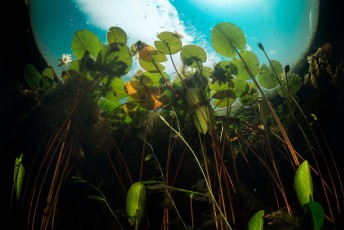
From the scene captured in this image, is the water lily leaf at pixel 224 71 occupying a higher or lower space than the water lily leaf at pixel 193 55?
lower

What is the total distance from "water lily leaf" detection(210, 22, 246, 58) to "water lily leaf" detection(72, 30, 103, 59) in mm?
1296

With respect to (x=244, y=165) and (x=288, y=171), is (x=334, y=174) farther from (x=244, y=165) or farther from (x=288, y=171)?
(x=244, y=165)

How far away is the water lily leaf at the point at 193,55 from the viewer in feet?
6.84

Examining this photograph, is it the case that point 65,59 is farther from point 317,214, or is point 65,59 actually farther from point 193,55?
point 317,214

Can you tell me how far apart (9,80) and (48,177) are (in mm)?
1334

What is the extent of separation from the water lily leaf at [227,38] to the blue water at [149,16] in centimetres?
34

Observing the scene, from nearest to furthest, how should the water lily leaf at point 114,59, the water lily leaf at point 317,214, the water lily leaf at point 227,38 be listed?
the water lily leaf at point 317,214 < the water lily leaf at point 227,38 < the water lily leaf at point 114,59

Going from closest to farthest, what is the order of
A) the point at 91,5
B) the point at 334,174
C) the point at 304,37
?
the point at 334,174, the point at 91,5, the point at 304,37

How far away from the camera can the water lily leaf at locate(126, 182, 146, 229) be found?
122 cm

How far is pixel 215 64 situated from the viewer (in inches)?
87.9

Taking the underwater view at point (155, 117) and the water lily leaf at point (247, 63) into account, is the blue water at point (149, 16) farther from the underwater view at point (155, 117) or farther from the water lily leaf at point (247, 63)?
the water lily leaf at point (247, 63)

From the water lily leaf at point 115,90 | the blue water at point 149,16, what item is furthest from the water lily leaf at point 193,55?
the water lily leaf at point 115,90

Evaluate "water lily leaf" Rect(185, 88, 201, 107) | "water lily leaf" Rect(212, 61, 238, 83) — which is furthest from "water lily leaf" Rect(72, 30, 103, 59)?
"water lily leaf" Rect(212, 61, 238, 83)

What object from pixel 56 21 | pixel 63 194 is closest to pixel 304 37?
pixel 56 21
